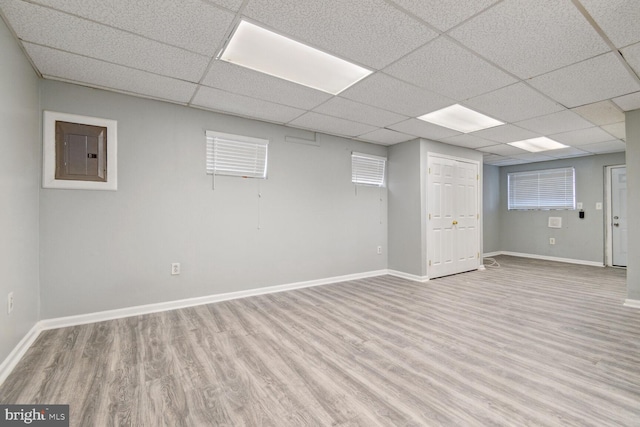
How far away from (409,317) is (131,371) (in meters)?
2.62

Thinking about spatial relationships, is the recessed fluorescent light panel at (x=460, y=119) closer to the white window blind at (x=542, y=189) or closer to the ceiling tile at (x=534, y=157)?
the ceiling tile at (x=534, y=157)

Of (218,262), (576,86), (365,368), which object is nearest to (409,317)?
(365,368)

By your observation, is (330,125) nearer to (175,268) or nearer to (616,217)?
(175,268)

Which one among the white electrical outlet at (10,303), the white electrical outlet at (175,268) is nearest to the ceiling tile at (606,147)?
the white electrical outlet at (175,268)

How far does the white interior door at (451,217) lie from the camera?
195 inches

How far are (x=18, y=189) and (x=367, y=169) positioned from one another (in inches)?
175

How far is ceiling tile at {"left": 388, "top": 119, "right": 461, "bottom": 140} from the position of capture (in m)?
4.04

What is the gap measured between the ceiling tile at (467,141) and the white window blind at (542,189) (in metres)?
2.93

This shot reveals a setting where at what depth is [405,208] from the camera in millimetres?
5066

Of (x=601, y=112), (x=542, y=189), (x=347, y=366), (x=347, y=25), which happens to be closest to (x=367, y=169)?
(x=601, y=112)

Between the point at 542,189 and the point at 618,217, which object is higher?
the point at 542,189

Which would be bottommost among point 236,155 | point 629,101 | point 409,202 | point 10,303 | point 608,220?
point 10,303

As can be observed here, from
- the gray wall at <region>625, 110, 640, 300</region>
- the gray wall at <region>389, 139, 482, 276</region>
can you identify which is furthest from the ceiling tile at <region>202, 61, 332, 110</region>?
the gray wall at <region>625, 110, 640, 300</region>

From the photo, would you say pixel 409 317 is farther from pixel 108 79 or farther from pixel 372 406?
pixel 108 79
